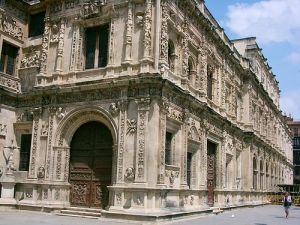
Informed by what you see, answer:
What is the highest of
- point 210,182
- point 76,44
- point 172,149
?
point 76,44

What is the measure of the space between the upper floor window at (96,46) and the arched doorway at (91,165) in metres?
2.81

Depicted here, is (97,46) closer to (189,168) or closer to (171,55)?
(171,55)

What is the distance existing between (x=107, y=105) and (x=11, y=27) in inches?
284

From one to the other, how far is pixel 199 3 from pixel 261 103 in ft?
55.7

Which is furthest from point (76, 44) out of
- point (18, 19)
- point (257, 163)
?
point (257, 163)

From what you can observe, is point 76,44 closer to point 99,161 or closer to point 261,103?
point 99,161

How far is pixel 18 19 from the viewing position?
21.0 meters

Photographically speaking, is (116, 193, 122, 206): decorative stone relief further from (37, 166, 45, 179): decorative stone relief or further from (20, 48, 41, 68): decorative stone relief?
(20, 48, 41, 68): decorative stone relief

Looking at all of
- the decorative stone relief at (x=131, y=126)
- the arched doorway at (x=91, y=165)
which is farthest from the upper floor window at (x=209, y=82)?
the decorative stone relief at (x=131, y=126)

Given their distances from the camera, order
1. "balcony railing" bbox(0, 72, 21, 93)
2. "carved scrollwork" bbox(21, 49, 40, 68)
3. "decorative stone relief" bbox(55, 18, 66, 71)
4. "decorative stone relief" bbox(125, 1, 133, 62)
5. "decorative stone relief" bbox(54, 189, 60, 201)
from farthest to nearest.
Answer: "carved scrollwork" bbox(21, 49, 40, 68) < "balcony railing" bbox(0, 72, 21, 93) < "decorative stone relief" bbox(55, 18, 66, 71) < "decorative stone relief" bbox(54, 189, 60, 201) < "decorative stone relief" bbox(125, 1, 133, 62)

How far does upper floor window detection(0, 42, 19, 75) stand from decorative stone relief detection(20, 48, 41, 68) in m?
0.47

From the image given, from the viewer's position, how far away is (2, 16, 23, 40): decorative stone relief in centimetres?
2009

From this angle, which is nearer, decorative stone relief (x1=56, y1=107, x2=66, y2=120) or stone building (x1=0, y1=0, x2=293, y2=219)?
stone building (x1=0, y1=0, x2=293, y2=219)

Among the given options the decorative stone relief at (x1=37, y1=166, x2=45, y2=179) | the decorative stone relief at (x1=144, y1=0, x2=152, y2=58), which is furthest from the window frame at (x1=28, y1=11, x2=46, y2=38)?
the decorative stone relief at (x1=37, y1=166, x2=45, y2=179)
